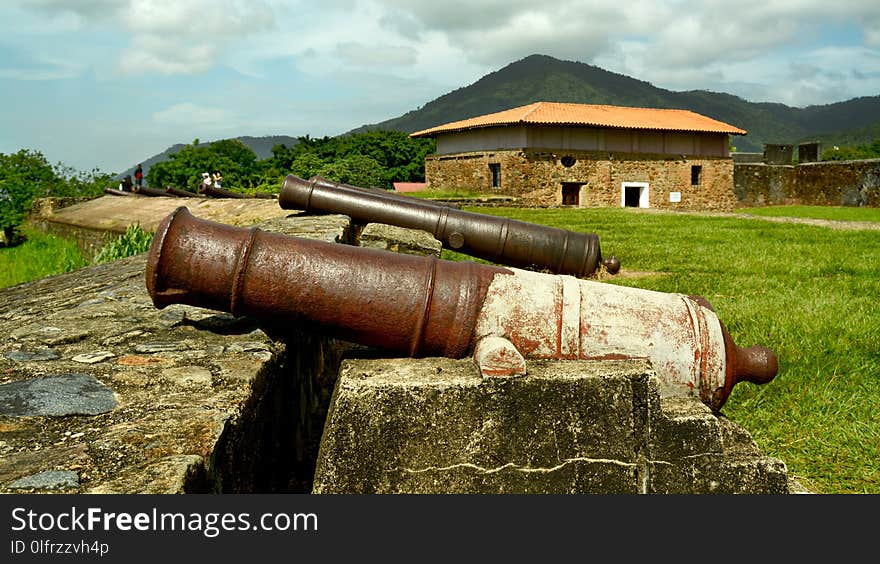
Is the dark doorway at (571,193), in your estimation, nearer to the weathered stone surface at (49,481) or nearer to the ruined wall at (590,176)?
the ruined wall at (590,176)

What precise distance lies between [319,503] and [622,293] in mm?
1315

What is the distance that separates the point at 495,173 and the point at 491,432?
28.1 m

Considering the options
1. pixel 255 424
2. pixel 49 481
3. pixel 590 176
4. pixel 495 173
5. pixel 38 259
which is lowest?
pixel 38 259

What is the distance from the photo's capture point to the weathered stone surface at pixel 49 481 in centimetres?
163

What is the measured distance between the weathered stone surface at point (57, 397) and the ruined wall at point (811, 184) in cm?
3325

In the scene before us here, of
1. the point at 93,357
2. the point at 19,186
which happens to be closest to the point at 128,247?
the point at 93,357

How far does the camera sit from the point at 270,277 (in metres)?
2.47

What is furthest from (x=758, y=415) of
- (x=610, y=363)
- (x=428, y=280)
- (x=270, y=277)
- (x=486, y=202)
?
(x=486, y=202)

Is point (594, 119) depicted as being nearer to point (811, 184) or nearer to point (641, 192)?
point (641, 192)

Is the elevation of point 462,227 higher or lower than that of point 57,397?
higher

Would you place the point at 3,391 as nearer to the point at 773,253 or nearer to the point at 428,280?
the point at 428,280

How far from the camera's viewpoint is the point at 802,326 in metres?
5.34

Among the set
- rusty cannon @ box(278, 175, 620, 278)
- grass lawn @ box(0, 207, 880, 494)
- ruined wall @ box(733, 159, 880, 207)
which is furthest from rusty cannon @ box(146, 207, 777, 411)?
ruined wall @ box(733, 159, 880, 207)

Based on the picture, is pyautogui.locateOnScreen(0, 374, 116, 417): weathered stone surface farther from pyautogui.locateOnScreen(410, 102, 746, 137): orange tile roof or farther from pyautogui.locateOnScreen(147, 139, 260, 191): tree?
pyautogui.locateOnScreen(147, 139, 260, 191): tree
